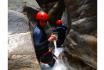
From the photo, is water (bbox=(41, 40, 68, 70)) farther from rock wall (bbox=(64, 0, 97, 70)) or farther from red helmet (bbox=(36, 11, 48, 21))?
red helmet (bbox=(36, 11, 48, 21))

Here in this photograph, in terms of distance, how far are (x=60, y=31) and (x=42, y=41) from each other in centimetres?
12

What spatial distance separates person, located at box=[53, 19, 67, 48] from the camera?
1.79m

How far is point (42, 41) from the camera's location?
1.80 m

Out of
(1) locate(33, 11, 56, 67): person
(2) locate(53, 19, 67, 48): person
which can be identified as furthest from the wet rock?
(2) locate(53, 19, 67, 48): person

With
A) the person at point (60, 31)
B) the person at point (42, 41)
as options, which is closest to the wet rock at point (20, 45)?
the person at point (42, 41)

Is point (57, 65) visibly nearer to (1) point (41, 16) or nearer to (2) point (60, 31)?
(2) point (60, 31)

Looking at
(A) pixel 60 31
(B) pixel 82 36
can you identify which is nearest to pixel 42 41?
(A) pixel 60 31

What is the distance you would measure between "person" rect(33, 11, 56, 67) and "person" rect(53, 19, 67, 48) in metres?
0.04

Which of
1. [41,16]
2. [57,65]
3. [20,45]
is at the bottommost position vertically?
[57,65]

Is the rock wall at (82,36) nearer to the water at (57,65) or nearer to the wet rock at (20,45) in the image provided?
the water at (57,65)

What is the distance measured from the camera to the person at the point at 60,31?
1.79 metres

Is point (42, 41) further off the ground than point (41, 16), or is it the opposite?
point (41, 16)
